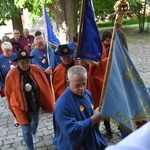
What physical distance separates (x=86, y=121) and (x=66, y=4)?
10.6 m

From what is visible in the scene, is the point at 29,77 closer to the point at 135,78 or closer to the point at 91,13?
the point at 91,13

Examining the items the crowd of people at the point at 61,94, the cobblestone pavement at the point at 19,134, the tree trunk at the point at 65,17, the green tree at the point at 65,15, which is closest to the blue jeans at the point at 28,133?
the crowd of people at the point at 61,94

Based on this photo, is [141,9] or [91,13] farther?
[141,9]

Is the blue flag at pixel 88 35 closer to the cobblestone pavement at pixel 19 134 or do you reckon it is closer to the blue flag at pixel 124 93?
the blue flag at pixel 124 93

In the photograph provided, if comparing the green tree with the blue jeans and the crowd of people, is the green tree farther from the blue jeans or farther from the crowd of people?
the blue jeans

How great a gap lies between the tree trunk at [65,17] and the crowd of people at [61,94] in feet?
19.9

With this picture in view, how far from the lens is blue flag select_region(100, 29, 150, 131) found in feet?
8.26

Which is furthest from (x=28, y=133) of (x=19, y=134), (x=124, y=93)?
(x=124, y=93)

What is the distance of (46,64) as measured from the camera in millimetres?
7055

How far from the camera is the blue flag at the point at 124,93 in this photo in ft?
8.26

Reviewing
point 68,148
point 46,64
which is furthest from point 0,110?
point 68,148

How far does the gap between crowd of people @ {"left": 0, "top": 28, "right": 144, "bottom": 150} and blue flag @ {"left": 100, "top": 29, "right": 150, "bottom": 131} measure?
0.71 ft

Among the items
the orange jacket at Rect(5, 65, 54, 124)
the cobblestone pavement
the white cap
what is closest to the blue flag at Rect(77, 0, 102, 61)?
the orange jacket at Rect(5, 65, 54, 124)

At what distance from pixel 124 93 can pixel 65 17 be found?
35.2 feet
